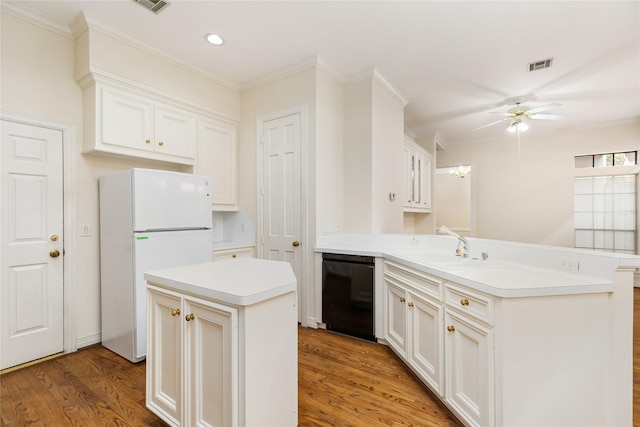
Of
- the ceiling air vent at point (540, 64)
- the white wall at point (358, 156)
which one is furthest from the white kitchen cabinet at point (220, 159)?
the ceiling air vent at point (540, 64)

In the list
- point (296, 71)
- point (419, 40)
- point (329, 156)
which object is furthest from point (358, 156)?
point (419, 40)

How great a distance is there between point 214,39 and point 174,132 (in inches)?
40.5

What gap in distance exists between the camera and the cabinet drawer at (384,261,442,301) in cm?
195

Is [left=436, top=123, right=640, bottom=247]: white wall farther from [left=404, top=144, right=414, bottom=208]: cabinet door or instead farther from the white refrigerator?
the white refrigerator

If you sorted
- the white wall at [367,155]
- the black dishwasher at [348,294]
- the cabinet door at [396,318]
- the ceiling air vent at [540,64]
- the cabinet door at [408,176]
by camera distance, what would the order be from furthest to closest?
1. the cabinet door at [408,176]
2. the white wall at [367,155]
3. the ceiling air vent at [540,64]
4. the black dishwasher at [348,294]
5. the cabinet door at [396,318]

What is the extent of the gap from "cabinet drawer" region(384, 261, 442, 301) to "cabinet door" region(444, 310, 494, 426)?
0.17 m

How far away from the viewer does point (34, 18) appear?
240cm

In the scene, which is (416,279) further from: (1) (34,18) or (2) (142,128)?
(1) (34,18)

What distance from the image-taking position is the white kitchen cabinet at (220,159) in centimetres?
342

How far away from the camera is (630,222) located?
4941mm

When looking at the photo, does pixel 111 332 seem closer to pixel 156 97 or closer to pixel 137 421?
pixel 137 421

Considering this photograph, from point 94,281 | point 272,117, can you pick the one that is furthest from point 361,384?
point 272,117

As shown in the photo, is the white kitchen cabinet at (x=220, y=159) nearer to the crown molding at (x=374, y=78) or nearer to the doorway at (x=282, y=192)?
the doorway at (x=282, y=192)

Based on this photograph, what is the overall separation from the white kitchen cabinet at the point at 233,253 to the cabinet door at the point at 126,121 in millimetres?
1277
